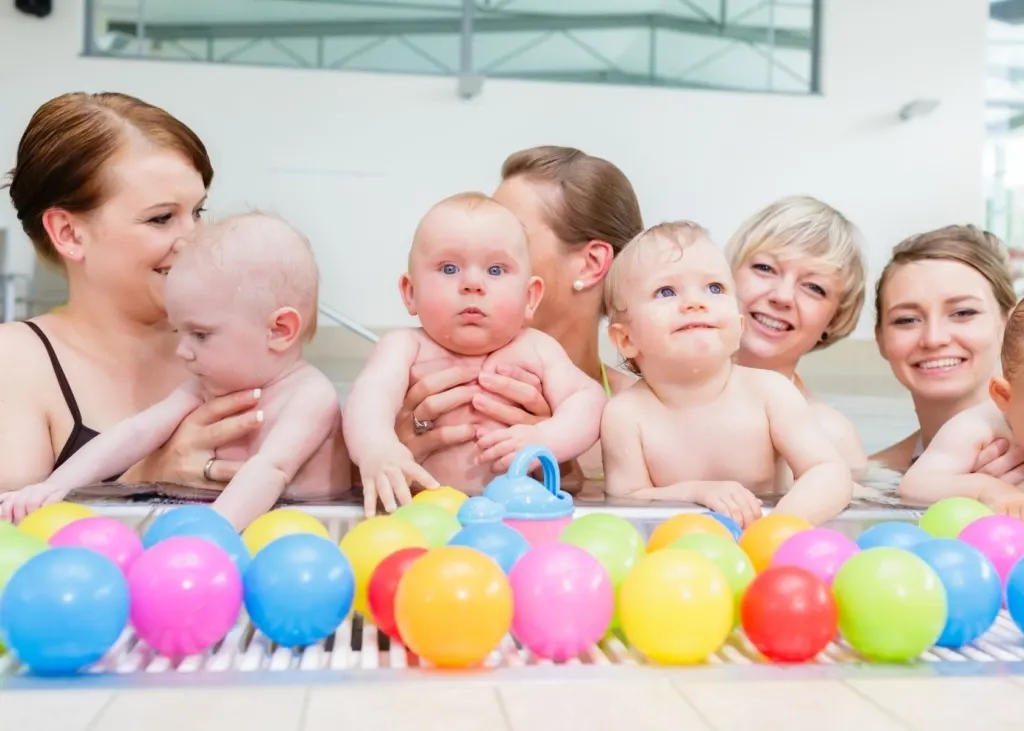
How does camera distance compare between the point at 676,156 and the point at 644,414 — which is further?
the point at 676,156

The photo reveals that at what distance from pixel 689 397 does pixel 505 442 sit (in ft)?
1.15

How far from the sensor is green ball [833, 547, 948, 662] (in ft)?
3.63

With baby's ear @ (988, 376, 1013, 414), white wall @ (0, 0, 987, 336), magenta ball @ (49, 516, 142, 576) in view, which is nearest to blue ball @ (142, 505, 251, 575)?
magenta ball @ (49, 516, 142, 576)

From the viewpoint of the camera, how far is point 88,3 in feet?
20.7

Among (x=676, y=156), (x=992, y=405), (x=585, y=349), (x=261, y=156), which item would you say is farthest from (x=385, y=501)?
(x=676, y=156)

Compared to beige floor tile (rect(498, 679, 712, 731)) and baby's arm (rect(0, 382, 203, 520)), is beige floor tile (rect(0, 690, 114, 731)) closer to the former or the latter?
beige floor tile (rect(498, 679, 712, 731))

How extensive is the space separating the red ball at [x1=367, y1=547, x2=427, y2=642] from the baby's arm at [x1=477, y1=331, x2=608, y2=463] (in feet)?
2.22

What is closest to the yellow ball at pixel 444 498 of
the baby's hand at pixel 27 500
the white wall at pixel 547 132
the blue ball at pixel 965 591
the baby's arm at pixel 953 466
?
the baby's hand at pixel 27 500

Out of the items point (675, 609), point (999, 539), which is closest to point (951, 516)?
point (999, 539)

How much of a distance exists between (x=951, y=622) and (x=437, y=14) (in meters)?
6.41

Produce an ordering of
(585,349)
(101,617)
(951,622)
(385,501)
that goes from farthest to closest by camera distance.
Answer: (585,349) → (385,501) → (951,622) → (101,617)

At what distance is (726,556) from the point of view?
1.31m

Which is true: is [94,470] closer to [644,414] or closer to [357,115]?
[644,414]

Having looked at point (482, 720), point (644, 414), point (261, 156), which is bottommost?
point (482, 720)
